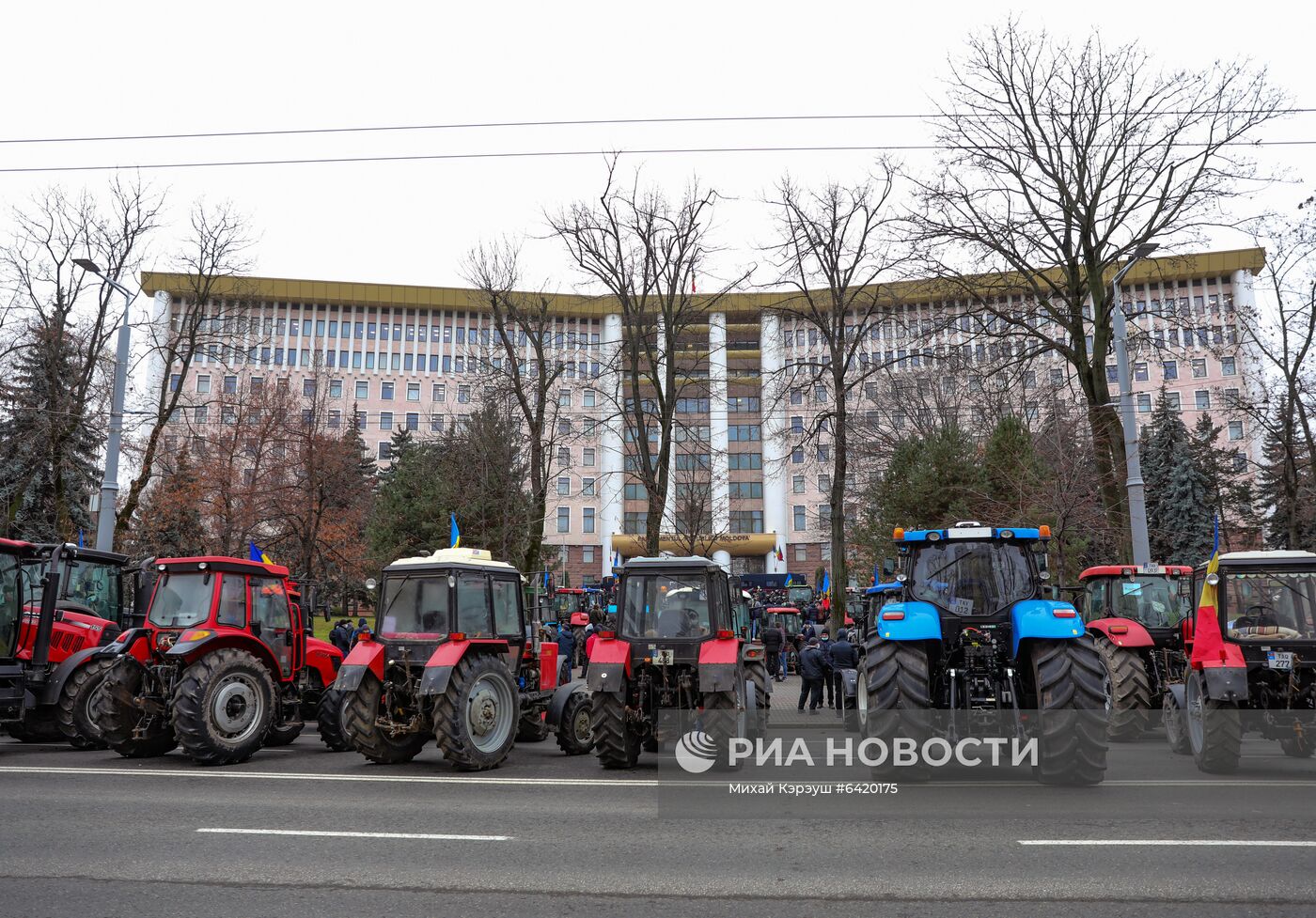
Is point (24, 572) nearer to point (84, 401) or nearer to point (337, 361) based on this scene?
point (84, 401)

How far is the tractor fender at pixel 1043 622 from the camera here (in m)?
9.26

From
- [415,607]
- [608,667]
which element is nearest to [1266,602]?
[608,667]

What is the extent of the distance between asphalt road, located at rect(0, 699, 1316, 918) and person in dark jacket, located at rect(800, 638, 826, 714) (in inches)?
297

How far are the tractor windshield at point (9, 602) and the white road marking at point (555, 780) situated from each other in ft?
6.73

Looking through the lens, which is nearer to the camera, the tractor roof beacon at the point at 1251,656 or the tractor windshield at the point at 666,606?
the tractor roof beacon at the point at 1251,656

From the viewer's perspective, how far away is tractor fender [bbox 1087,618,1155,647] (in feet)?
43.9

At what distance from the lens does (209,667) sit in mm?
11086

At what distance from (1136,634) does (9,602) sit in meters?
15.0

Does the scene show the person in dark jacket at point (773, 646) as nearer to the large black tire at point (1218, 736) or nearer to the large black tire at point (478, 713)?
the large black tire at point (478, 713)

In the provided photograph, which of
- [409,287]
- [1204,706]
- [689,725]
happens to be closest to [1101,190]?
[1204,706]

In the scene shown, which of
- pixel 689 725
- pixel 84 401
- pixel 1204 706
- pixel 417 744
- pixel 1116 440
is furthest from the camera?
pixel 84 401

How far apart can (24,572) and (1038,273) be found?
20372mm

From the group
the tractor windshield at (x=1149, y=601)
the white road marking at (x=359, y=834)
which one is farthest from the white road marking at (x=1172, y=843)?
the tractor windshield at (x=1149, y=601)

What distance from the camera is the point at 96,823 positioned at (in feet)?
25.0
